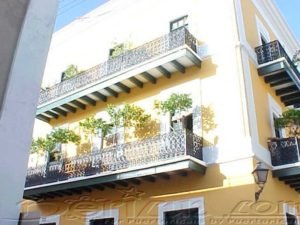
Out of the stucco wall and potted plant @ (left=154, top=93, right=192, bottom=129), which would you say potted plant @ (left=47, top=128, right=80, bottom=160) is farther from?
the stucco wall

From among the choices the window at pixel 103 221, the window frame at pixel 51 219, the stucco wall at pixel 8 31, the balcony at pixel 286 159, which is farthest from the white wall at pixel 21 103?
the window frame at pixel 51 219

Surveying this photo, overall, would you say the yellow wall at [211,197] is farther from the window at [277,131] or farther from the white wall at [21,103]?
the white wall at [21,103]

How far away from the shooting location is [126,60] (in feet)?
38.5

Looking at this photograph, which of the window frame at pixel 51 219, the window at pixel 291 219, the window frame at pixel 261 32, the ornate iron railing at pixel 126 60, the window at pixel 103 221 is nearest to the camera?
the window at pixel 291 219

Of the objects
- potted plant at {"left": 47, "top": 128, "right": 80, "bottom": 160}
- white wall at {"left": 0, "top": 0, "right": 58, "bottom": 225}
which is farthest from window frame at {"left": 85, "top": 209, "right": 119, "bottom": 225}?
white wall at {"left": 0, "top": 0, "right": 58, "bottom": 225}

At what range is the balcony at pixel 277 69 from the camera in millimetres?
10359

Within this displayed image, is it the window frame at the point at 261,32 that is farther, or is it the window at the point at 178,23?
the window frame at the point at 261,32

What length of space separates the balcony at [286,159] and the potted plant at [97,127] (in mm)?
4963

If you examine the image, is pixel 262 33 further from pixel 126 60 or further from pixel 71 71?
pixel 71 71

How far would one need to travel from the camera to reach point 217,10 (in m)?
11.1

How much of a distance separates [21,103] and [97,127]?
7.14m

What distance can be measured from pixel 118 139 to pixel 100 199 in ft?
6.22

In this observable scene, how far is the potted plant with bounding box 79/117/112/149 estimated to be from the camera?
11.5 metres

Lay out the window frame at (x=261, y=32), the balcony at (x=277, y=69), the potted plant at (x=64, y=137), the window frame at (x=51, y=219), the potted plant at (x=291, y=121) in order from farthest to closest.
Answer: the potted plant at (x=64, y=137)
the window frame at (x=261, y=32)
the window frame at (x=51, y=219)
the balcony at (x=277, y=69)
the potted plant at (x=291, y=121)
